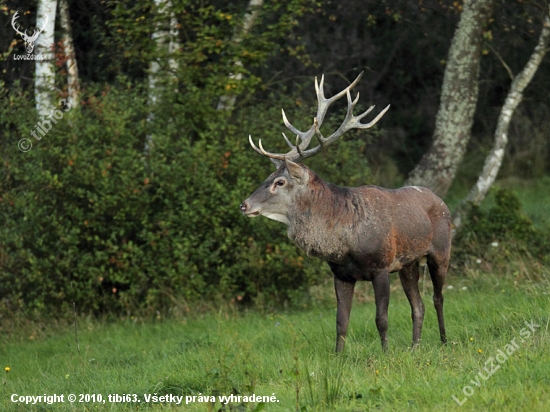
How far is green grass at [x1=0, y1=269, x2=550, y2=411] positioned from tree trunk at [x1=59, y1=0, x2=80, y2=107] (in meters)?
3.41

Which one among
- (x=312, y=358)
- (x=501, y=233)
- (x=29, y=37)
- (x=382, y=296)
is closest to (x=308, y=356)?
(x=312, y=358)

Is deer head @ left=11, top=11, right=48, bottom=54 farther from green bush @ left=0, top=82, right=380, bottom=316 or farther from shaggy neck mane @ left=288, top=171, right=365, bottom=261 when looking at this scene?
shaggy neck mane @ left=288, top=171, right=365, bottom=261

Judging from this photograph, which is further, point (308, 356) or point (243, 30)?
point (243, 30)

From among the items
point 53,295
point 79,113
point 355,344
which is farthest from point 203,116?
point 355,344

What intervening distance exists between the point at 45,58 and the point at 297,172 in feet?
21.5

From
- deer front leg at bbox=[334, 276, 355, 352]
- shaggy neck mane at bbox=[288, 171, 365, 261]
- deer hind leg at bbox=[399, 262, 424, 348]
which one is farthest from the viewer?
deer hind leg at bbox=[399, 262, 424, 348]

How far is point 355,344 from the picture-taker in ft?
29.4

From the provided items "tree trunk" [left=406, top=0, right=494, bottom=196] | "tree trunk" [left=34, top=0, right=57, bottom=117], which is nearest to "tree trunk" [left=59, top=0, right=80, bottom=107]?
"tree trunk" [left=34, top=0, right=57, bottom=117]

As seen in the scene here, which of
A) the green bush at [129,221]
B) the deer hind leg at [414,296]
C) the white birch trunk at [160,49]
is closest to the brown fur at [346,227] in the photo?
the deer hind leg at [414,296]

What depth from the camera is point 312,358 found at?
848cm

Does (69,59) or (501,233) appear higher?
(69,59)

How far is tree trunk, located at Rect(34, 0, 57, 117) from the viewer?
1350 cm

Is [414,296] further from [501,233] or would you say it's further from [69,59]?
[69,59]

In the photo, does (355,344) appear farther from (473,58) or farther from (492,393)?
(473,58)
